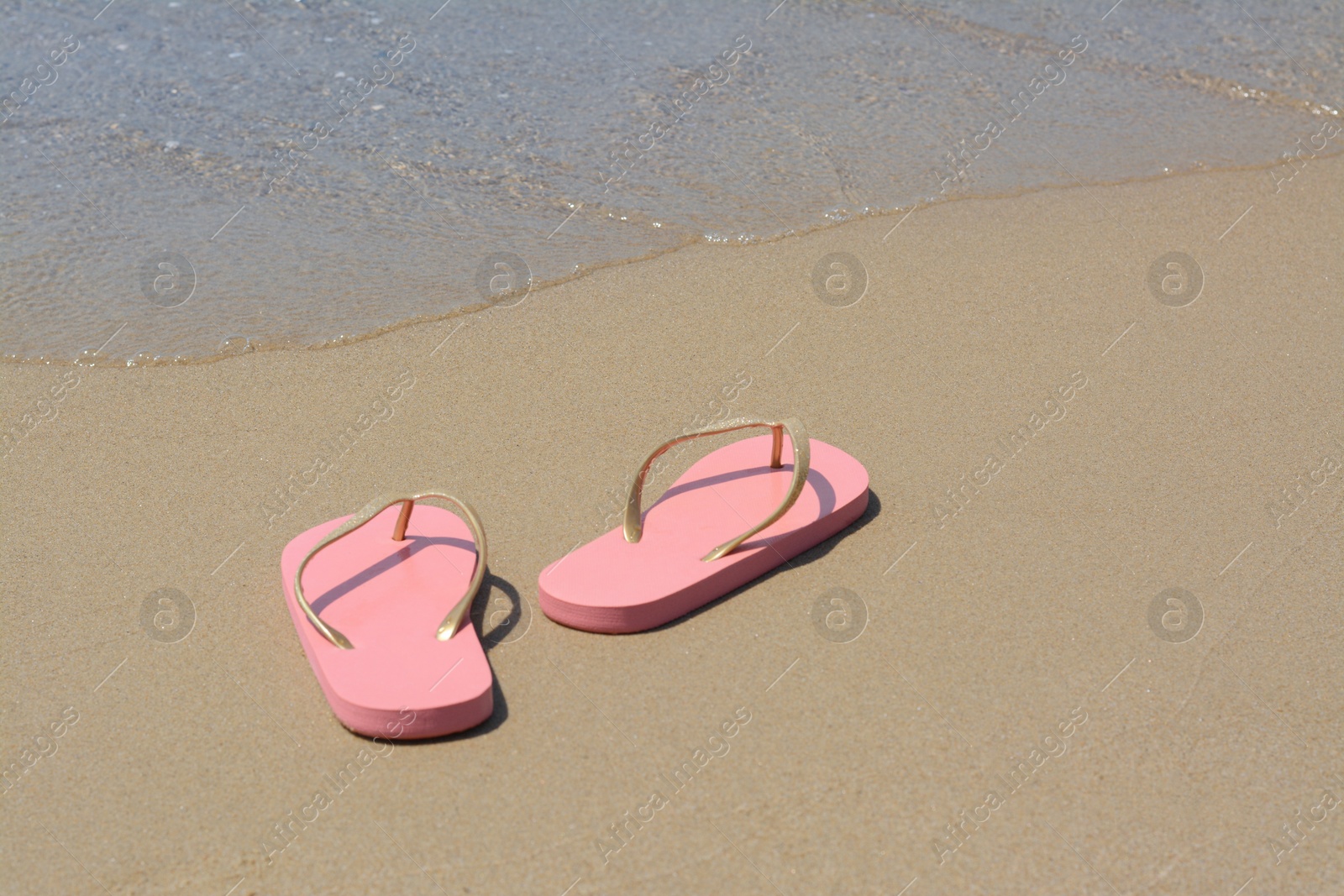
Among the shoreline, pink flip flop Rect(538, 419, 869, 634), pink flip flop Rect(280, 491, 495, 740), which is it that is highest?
pink flip flop Rect(280, 491, 495, 740)

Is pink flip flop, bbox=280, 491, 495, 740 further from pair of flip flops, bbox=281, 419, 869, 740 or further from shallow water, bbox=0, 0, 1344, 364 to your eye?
shallow water, bbox=0, 0, 1344, 364

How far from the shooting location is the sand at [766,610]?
6.23ft

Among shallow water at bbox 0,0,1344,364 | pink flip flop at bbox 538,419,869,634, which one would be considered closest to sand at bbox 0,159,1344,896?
pink flip flop at bbox 538,419,869,634

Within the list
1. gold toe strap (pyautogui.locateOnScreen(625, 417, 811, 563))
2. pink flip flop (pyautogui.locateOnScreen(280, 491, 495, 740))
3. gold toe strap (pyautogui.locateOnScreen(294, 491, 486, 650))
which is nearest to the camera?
pink flip flop (pyautogui.locateOnScreen(280, 491, 495, 740))

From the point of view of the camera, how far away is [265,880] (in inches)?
72.2

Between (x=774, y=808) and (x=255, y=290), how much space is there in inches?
99.0

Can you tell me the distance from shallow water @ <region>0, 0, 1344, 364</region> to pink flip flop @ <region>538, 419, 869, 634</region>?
4.16 ft

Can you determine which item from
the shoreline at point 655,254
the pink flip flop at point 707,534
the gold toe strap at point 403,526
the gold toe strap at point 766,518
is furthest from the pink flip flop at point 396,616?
the shoreline at point 655,254

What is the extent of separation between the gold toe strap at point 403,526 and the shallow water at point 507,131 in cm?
124

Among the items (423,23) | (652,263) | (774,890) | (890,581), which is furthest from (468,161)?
(774,890)

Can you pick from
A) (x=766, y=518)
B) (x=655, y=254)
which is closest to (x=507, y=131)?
(x=655, y=254)

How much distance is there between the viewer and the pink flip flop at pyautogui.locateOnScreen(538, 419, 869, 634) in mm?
2271

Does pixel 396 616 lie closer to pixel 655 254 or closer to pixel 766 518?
pixel 766 518

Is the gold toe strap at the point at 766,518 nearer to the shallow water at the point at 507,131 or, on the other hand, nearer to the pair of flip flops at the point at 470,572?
the pair of flip flops at the point at 470,572
